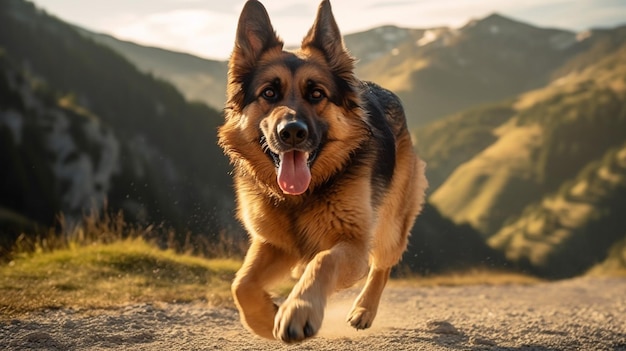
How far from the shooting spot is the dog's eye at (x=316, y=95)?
19.3ft

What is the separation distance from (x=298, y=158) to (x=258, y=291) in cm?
121

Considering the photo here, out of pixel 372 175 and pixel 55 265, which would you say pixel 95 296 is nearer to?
pixel 55 265

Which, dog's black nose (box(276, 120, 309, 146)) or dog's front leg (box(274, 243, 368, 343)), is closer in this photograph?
dog's front leg (box(274, 243, 368, 343))

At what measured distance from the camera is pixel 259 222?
6082mm

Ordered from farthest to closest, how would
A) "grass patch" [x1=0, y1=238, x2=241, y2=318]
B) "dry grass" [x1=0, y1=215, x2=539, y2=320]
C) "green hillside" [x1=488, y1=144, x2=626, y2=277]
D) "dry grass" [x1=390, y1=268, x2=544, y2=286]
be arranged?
"green hillside" [x1=488, y1=144, x2=626, y2=277]
"dry grass" [x1=390, y1=268, x2=544, y2=286]
"dry grass" [x1=0, y1=215, x2=539, y2=320]
"grass patch" [x1=0, y1=238, x2=241, y2=318]

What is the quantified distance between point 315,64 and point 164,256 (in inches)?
272

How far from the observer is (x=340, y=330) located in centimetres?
779

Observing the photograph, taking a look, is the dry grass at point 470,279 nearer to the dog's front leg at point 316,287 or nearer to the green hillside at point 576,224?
the dog's front leg at point 316,287

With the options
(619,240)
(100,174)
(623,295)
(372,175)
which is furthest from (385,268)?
(619,240)

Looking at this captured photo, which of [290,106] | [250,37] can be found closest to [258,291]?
[290,106]

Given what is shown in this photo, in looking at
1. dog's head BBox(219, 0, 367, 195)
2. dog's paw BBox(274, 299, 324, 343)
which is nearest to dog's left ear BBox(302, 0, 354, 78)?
dog's head BBox(219, 0, 367, 195)

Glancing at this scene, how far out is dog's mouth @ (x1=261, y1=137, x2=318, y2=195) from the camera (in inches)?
223

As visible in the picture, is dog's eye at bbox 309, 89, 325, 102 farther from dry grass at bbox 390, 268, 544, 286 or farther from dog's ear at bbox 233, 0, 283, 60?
dry grass at bbox 390, 268, 544, 286

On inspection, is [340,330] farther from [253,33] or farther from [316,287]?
[253,33]
